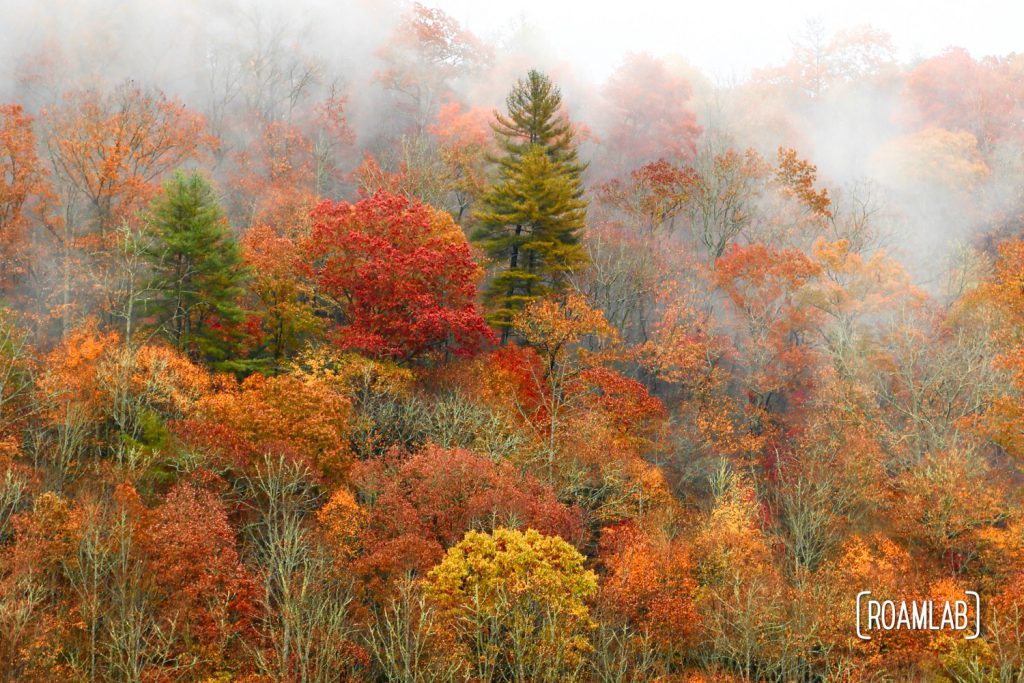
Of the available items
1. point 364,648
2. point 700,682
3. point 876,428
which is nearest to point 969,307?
point 876,428

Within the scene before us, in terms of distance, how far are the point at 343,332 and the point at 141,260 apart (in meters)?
9.58

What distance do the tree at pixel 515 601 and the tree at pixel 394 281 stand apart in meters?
12.2

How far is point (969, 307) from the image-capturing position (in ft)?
129

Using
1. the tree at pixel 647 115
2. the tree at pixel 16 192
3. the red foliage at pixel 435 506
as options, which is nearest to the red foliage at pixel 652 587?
the red foliage at pixel 435 506

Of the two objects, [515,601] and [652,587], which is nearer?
A: [515,601]

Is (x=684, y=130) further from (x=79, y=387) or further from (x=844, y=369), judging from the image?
(x=79, y=387)

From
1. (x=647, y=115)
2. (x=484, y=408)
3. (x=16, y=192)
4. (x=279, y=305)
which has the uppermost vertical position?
(x=647, y=115)

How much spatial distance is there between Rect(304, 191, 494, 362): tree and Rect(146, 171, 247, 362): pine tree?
148 inches

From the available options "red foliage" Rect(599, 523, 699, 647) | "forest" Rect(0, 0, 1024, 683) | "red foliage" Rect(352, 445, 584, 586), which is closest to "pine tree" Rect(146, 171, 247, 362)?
"forest" Rect(0, 0, 1024, 683)

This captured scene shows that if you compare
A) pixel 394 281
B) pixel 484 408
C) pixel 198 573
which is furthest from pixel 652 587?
pixel 394 281

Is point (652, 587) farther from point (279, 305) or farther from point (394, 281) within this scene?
point (279, 305)

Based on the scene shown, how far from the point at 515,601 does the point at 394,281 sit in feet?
53.0

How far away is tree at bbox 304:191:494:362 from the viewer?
32656mm

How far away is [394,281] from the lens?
33.0 meters
